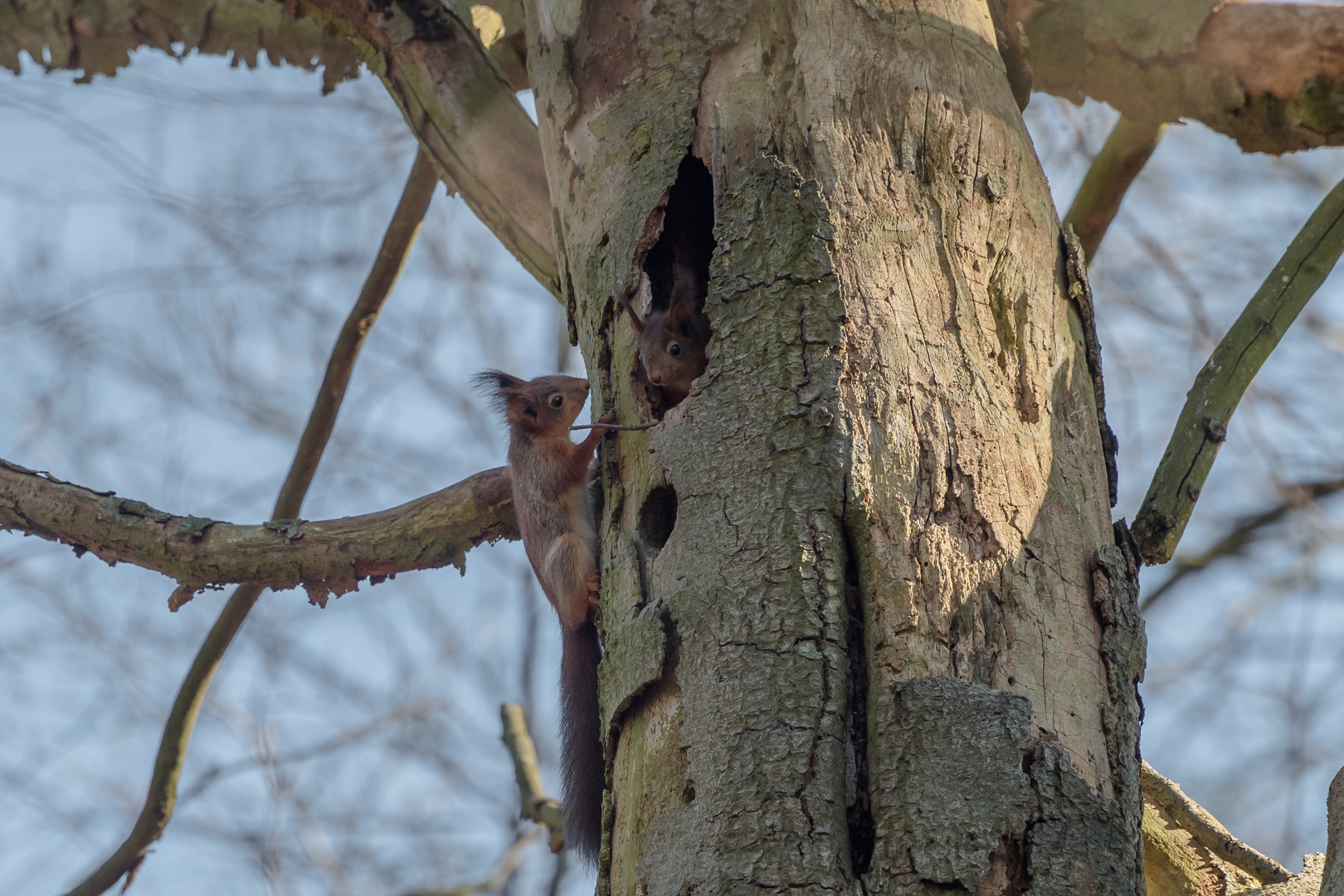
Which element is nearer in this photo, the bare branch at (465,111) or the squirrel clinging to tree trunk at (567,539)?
the squirrel clinging to tree trunk at (567,539)

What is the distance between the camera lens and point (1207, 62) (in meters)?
3.47

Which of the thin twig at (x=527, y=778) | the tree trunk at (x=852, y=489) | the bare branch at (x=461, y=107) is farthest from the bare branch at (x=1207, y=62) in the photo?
the thin twig at (x=527, y=778)

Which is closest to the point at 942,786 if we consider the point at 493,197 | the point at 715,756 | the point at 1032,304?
the point at 715,756

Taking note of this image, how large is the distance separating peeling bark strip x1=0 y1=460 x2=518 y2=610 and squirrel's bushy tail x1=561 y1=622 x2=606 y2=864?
1.22 ft

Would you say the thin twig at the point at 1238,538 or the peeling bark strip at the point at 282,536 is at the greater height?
the thin twig at the point at 1238,538

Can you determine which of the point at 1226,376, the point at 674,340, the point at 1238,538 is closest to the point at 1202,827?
the point at 1226,376

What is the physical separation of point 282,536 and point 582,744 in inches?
36.2

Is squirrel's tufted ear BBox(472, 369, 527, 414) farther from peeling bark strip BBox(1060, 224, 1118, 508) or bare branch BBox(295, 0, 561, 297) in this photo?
peeling bark strip BBox(1060, 224, 1118, 508)

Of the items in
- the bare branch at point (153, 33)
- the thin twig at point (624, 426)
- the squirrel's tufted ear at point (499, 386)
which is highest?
the bare branch at point (153, 33)

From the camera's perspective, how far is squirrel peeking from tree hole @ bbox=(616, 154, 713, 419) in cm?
244

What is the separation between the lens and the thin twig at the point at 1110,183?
3631mm

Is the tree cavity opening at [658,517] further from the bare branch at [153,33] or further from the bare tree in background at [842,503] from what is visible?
the bare branch at [153,33]

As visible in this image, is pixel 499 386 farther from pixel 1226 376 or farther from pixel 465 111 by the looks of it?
→ pixel 1226 376

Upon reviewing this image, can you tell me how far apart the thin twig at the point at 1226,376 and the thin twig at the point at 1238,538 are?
116 inches
